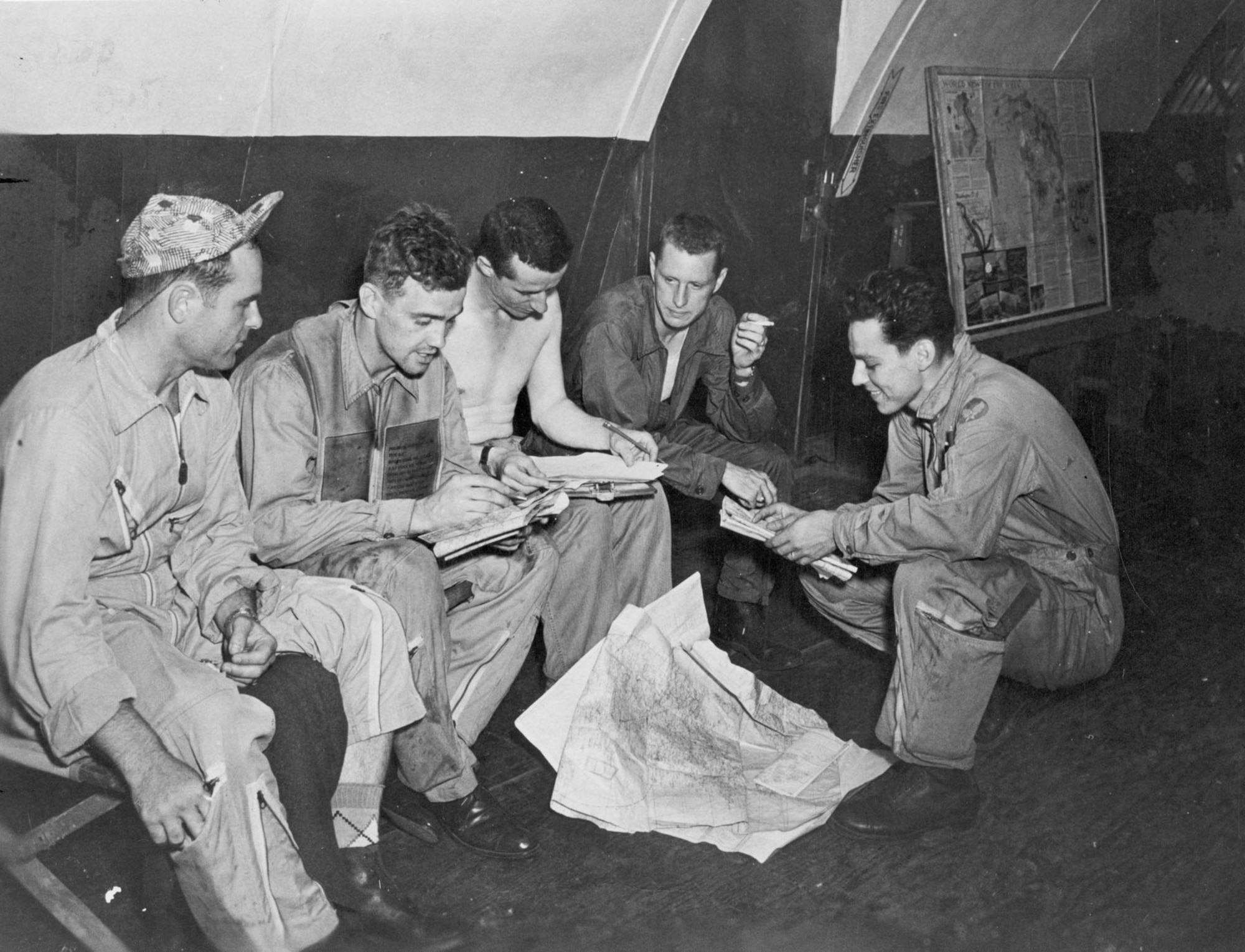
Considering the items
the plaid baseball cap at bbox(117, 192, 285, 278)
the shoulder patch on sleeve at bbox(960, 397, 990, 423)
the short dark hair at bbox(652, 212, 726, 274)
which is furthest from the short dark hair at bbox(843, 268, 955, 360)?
the plaid baseball cap at bbox(117, 192, 285, 278)

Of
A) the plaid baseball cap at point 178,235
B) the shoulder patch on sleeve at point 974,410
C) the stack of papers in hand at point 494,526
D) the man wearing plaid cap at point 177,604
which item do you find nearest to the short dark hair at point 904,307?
the shoulder patch on sleeve at point 974,410

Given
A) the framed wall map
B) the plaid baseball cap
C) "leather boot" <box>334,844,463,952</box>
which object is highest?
the framed wall map

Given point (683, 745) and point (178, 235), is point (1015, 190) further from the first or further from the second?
point (178, 235)

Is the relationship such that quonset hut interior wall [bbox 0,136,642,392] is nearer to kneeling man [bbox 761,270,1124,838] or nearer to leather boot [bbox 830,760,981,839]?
kneeling man [bbox 761,270,1124,838]

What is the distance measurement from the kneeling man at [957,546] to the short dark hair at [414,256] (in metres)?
1.20

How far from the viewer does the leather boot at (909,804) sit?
3.04 metres

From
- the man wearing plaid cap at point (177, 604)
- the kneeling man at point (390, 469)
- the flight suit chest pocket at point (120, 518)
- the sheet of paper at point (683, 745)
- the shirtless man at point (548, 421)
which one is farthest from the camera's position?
the shirtless man at point (548, 421)

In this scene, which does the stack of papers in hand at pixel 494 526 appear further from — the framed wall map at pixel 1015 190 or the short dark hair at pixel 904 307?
the framed wall map at pixel 1015 190

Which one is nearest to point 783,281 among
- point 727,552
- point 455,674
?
point 727,552

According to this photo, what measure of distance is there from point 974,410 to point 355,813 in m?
2.00

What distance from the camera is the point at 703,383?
4188 millimetres

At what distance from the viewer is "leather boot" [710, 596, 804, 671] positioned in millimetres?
3934

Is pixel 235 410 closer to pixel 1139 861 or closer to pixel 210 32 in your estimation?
pixel 210 32

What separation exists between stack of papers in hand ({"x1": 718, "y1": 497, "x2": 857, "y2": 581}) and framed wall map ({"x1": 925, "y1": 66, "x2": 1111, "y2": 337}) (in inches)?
53.6
